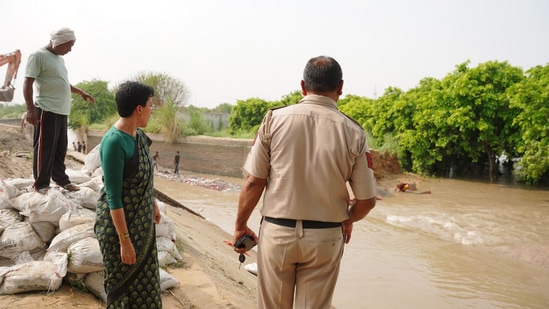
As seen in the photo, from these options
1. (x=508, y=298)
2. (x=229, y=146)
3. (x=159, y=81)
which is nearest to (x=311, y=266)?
(x=508, y=298)

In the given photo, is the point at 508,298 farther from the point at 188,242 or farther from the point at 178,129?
the point at 178,129

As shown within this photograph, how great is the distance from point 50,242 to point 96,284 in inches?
27.5

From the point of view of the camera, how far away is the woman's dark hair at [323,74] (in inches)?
83.7

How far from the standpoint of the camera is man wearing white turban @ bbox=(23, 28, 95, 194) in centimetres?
351

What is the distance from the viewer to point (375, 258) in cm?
775

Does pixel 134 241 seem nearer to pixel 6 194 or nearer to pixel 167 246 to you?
pixel 167 246

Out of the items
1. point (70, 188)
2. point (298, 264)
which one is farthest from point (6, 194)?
point (298, 264)

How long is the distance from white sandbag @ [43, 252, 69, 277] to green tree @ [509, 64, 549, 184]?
14.5 meters

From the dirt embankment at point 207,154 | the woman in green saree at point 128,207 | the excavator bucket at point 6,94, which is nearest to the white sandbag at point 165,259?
the woman in green saree at point 128,207

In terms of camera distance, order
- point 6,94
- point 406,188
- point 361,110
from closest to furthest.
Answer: point 6,94 < point 406,188 < point 361,110

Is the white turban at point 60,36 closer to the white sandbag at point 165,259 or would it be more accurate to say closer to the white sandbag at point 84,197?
the white sandbag at point 84,197

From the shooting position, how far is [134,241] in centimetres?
230

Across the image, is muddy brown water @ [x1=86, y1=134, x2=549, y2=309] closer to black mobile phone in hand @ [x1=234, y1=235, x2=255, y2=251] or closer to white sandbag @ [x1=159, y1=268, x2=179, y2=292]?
white sandbag @ [x1=159, y1=268, x2=179, y2=292]

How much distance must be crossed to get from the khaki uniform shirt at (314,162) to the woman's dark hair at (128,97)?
0.74 m
